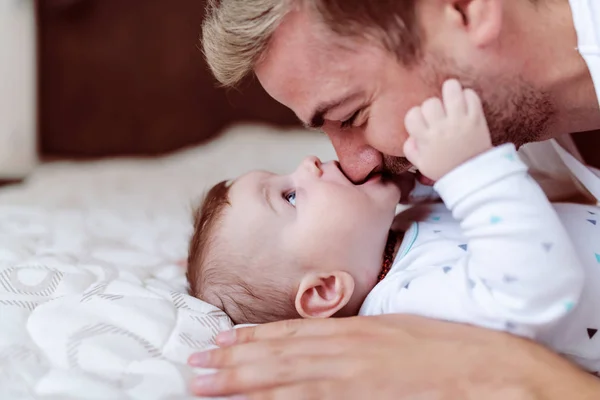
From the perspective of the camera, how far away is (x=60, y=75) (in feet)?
8.96

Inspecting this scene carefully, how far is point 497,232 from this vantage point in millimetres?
959

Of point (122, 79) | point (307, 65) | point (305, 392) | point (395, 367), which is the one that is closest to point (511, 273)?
point (395, 367)

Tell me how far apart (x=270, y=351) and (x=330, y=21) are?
521 mm

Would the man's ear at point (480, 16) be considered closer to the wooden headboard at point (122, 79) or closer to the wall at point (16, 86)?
the wall at point (16, 86)

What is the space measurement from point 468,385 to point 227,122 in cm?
232

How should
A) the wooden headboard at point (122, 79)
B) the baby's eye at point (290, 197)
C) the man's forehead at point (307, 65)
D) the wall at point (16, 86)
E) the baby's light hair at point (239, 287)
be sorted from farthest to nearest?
the wooden headboard at point (122, 79)
the wall at point (16, 86)
the baby's eye at point (290, 197)
the baby's light hair at point (239, 287)
the man's forehead at point (307, 65)

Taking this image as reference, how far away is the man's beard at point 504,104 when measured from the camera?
1.10 meters

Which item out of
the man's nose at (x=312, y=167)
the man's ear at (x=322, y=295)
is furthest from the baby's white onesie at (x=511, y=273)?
the man's nose at (x=312, y=167)

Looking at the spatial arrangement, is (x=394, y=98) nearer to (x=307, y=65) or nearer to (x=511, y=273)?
(x=307, y=65)

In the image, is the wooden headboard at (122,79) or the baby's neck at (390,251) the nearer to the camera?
the baby's neck at (390,251)

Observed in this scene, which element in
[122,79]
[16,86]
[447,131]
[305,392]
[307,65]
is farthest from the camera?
[122,79]

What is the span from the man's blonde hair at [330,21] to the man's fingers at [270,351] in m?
0.47

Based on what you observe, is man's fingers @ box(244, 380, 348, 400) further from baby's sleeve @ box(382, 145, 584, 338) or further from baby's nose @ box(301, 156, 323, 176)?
baby's nose @ box(301, 156, 323, 176)

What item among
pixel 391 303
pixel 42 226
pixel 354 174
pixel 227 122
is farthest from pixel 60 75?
pixel 391 303
